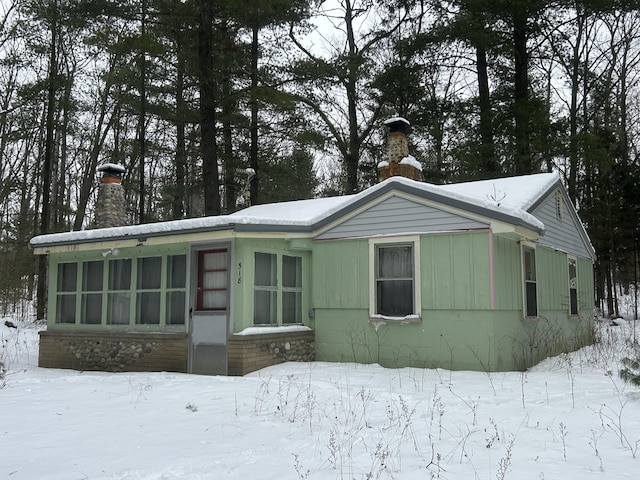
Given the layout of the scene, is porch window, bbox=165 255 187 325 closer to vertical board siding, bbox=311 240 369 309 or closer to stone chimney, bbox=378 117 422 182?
vertical board siding, bbox=311 240 369 309

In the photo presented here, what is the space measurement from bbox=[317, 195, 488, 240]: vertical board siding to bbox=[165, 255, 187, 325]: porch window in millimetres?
2684

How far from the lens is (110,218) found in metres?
13.3

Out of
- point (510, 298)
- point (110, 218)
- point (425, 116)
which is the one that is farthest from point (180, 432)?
point (425, 116)

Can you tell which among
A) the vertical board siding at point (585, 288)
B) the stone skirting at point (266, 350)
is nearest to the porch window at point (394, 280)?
the stone skirting at point (266, 350)

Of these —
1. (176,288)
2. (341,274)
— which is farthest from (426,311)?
(176,288)

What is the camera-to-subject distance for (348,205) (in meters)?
10.0

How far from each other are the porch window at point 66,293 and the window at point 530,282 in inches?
357

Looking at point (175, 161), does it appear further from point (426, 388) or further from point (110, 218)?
point (426, 388)

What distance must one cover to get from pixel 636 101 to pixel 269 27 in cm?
1745

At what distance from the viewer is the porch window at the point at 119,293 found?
10.7 m

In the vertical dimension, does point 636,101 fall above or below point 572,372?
above

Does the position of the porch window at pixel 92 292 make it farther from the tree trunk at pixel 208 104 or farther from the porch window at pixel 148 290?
the tree trunk at pixel 208 104

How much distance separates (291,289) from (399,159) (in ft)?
13.0

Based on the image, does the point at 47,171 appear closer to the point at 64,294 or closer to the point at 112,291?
the point at 64,294
